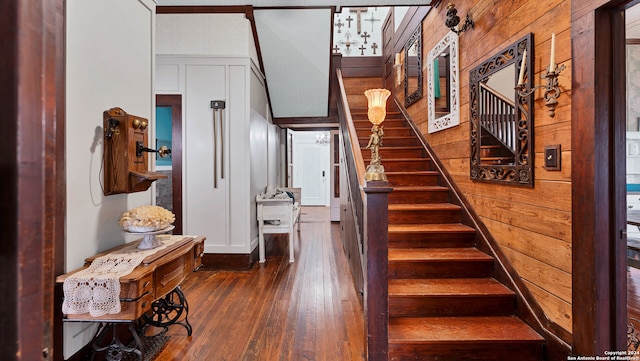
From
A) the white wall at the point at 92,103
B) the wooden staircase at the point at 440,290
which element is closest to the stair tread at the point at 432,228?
the wooden staircase at the point at 440,290

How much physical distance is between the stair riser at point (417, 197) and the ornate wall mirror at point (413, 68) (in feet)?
4.78

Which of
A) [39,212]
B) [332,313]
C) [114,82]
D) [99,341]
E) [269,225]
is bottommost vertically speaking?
[332,313]

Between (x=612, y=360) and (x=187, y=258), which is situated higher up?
(x=187, y=258)

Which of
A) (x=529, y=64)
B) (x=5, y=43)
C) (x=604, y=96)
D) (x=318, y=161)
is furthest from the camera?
(x=318, y=161)

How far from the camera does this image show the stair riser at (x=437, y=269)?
2.48 m

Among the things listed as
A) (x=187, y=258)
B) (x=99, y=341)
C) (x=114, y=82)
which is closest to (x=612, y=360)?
(x=187, y=258)

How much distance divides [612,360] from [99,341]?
2778mm

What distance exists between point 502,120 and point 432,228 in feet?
3.65

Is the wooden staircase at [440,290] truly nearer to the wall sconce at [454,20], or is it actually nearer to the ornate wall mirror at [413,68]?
the ornate wall mirror at [413,68]

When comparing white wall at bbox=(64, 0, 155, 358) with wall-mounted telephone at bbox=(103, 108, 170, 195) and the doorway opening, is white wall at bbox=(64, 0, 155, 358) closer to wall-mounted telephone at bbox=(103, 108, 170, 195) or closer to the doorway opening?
wall-mounted telephone at bbox=(103, 108, 170, 195)

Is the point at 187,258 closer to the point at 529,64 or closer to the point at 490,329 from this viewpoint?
the point at 490,329

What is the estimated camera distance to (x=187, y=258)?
2135 millimetres

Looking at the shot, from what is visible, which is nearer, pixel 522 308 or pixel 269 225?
pixel 522 308

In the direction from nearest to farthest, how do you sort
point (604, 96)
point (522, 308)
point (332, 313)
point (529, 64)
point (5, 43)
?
1. point (5, 43)
2. point (604, 96)
3. point (529, 64)
4. point (522, 308)
5. point (332, 313)
